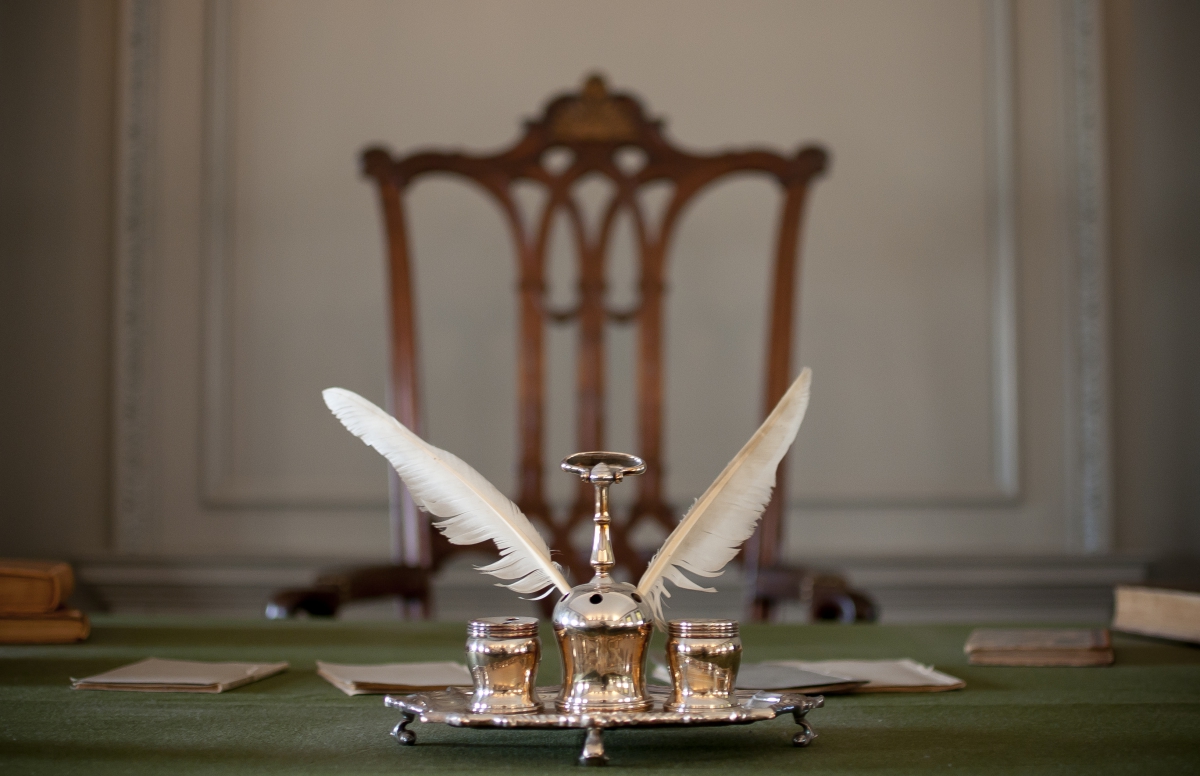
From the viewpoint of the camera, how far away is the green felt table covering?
1.87ft

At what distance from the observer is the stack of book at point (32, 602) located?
1.00 metres

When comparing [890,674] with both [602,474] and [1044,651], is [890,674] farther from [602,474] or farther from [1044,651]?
[602,474]

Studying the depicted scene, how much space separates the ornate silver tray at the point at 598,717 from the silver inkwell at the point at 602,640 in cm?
2

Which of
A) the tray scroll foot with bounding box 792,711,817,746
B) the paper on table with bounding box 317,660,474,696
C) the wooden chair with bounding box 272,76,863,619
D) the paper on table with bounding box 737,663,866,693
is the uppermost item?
the wooden chair with bounding box 272,76,863,619

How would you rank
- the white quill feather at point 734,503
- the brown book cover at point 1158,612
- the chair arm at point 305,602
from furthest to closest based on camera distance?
the chair arm at point 305,602 < the brown book cover at point 1158,612 < the white quill feather at point 734,503

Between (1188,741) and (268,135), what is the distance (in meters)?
2.03

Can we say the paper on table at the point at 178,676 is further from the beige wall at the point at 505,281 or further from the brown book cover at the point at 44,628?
the beige wall at the point at 505,281

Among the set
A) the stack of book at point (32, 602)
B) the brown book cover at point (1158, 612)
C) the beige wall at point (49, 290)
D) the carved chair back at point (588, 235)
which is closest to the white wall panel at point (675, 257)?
the beige wall at point (49, 290)

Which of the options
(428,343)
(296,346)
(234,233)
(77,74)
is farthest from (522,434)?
(77,74)

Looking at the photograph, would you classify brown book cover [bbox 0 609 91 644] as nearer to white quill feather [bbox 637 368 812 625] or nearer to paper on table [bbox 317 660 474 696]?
paper on table [bbox 317 660 474 696]

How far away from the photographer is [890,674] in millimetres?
850

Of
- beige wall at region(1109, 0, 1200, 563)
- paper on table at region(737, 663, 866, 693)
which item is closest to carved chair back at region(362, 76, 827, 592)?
beige wall at region(1109, 0, 1200, 563)

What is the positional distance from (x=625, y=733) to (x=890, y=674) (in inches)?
12.0

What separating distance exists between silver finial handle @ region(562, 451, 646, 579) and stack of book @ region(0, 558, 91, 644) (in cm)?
62
